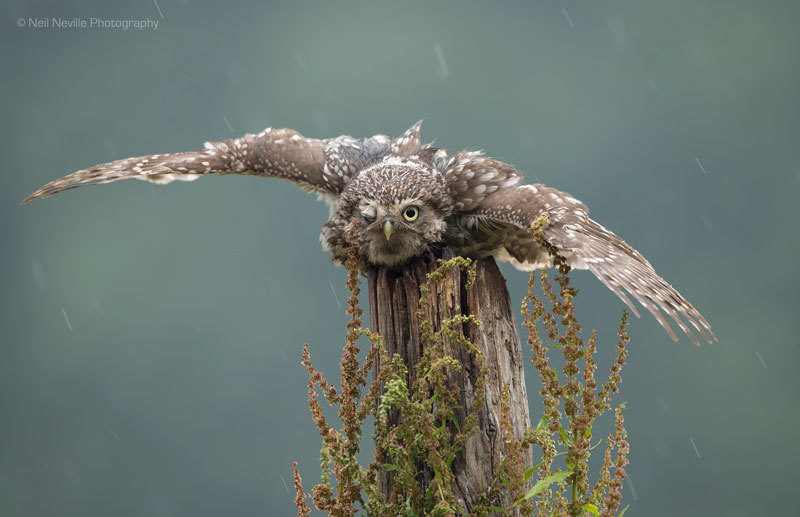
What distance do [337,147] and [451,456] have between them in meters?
2.00

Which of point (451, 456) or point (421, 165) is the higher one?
point (421, 165)

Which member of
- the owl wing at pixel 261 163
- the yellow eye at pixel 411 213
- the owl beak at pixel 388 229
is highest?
the owl wing at pixel 261 163

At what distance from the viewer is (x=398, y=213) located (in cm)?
353

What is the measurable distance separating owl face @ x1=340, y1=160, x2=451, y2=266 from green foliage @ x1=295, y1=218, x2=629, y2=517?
1.46ft

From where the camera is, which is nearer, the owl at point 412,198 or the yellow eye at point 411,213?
the owl at point 412,198

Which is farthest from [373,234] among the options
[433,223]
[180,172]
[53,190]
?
[53,190]

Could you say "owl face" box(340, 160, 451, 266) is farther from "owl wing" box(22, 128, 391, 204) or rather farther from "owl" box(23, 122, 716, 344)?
"owl wing" box(22, 128, 391, 204)

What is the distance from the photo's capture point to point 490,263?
11.5 feet

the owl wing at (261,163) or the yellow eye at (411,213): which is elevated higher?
the owl wing at (261,163)

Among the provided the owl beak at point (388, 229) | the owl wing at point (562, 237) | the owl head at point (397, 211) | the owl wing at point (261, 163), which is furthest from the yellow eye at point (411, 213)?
the owl wing at point (261, 163)

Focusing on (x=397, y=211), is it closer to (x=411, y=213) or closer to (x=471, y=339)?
(x=411, y=213)

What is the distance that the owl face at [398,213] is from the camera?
3.53 meters

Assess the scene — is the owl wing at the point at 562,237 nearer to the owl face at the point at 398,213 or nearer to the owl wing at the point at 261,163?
the owl face at the point at 398,213

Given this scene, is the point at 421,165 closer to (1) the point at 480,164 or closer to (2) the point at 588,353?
(1) the point at 480,164
